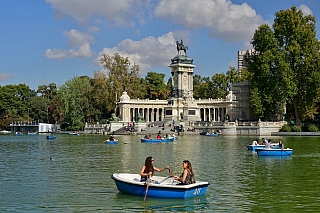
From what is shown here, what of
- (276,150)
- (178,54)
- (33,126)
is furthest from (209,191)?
(33,126)

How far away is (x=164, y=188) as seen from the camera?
16219mm

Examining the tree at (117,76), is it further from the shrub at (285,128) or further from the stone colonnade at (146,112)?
the shrub at (285,128)

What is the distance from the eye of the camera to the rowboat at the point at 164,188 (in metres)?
16.2

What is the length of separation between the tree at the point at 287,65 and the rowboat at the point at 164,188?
160ft

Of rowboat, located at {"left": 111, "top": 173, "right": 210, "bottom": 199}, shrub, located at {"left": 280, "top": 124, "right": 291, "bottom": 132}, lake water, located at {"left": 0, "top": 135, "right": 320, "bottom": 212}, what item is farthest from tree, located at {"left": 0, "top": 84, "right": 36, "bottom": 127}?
rowboat, located at {"left": 111, "top": 173, "right": 210, "bottom": 199}

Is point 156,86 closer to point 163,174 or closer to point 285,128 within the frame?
point 285,128

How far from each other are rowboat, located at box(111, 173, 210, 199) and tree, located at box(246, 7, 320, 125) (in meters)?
48.7

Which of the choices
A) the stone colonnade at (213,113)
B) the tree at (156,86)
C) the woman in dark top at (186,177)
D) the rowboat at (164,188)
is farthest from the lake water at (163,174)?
the tree at (156,86)

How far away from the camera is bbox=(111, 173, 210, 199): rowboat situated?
53.0 feet

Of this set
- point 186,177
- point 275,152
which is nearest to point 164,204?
point 186,177

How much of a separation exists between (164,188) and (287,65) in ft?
167

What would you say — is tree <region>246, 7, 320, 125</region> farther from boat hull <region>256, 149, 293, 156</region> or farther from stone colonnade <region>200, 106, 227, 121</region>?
boat hull <region>256, 149, 293, 156</region>

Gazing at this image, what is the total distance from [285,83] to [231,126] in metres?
9.69

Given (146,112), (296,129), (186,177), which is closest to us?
(186,177)
